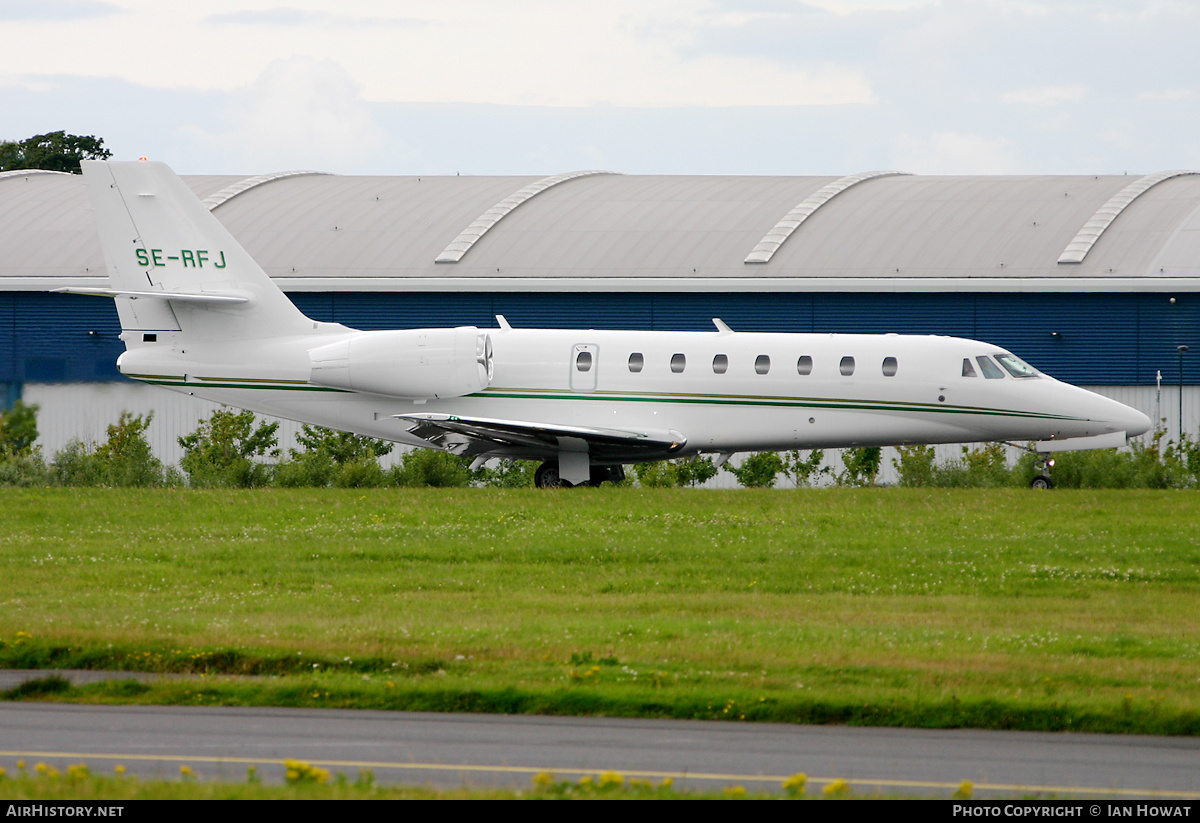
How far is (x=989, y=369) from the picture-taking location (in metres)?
26.9

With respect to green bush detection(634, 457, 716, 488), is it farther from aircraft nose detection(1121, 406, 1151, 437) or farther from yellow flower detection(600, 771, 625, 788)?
yellow flower detection(600, 771, 625, 788)

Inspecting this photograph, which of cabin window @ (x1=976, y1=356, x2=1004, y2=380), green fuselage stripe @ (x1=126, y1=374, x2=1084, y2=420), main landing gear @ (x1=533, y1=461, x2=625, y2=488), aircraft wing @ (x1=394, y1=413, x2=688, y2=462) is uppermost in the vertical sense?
cabin window @ (x1=976, y1=356, x2=1004, y2=380)

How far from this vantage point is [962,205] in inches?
1649

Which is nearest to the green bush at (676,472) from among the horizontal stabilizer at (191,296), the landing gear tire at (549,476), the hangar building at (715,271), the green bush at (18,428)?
the landing gear tire at (549,476)

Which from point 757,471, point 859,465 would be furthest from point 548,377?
point 859,465

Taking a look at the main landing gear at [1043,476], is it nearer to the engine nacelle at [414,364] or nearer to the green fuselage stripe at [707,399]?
the green fuselage stripe at [707,399]

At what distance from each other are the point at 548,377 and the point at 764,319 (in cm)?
1208

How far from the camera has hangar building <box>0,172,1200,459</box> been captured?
36.7 m

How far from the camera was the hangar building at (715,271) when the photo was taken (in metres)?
36.7

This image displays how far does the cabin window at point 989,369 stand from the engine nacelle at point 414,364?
8854mm

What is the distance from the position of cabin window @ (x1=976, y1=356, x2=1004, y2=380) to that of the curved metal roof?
1051 centimetres

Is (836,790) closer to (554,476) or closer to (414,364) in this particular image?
(414,364)

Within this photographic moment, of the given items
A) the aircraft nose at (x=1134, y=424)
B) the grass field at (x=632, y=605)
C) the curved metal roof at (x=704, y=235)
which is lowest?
the grass field at (x=632, y=605)

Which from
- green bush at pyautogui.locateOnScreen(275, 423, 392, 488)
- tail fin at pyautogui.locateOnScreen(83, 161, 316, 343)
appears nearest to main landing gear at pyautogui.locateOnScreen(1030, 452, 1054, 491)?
green bush at pyautogui.locateOnScreen(275, 423, 392, 488)
